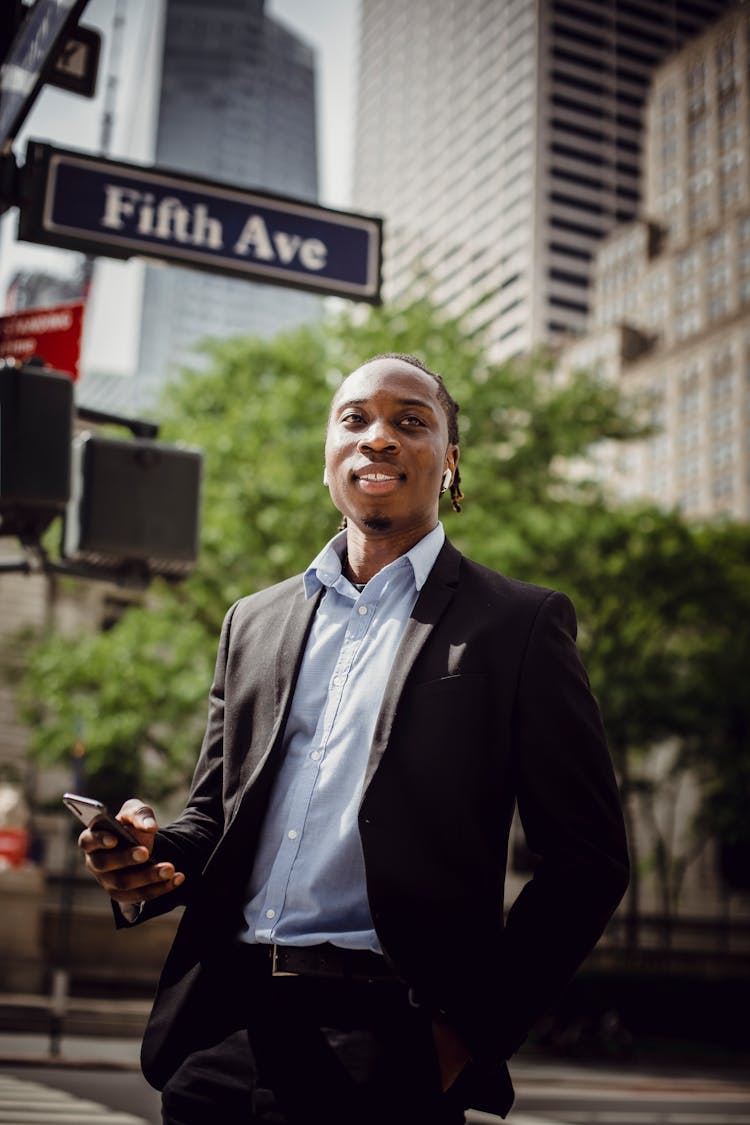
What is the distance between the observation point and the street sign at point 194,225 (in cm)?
511

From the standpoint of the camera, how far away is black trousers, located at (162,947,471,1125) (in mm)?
2109

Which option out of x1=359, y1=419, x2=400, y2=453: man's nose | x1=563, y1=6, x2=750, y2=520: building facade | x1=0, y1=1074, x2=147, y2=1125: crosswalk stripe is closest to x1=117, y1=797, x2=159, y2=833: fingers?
x1=359, y1=419, x2=400, y2=453: man's nose

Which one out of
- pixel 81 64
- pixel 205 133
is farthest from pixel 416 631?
pixel 205 133

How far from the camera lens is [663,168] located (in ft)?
427

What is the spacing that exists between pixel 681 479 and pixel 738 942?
70.3m

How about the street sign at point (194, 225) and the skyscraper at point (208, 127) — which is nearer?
the street sign at point (194, 225)

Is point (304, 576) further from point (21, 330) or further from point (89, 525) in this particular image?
point (21, 330)

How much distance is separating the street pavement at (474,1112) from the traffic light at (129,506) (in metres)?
5.54

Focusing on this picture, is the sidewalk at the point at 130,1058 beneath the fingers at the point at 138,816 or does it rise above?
beneath

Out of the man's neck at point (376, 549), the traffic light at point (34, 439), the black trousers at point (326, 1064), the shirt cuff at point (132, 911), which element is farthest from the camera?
the traffic light at point (34, 439)

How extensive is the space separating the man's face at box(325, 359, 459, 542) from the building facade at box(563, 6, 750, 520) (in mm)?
85938

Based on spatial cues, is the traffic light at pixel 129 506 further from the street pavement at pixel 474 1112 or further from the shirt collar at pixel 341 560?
the street pavement at pixel 474 1112

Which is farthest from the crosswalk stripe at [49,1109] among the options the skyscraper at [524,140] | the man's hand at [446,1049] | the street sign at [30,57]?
the skyscraper at [524,140]

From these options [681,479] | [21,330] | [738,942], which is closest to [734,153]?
[681,479]
